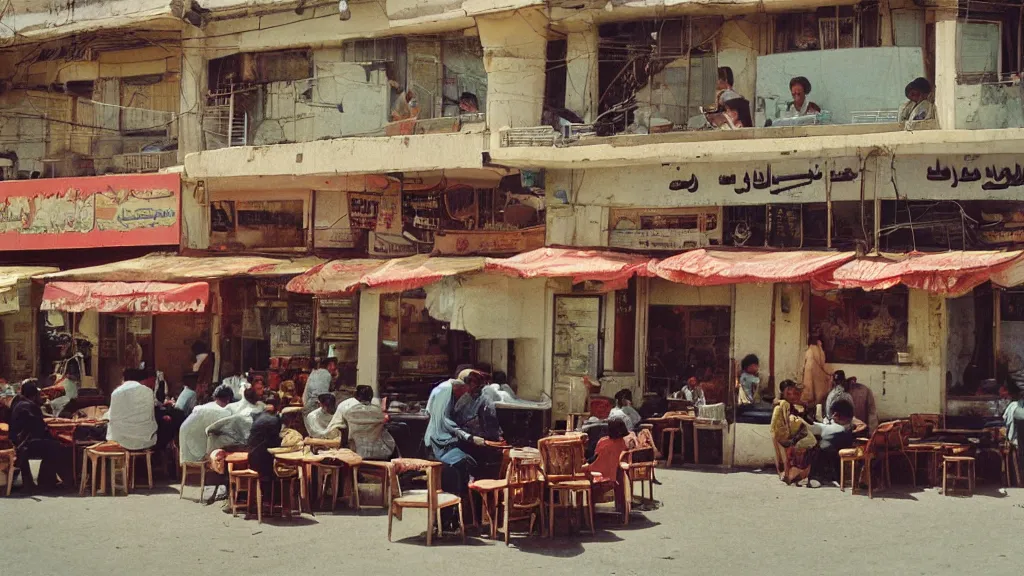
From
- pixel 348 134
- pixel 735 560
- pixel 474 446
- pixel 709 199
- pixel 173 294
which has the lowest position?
pixel 735 560

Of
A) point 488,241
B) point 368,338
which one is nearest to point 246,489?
point 368,338

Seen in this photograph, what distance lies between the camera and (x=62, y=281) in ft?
59.8

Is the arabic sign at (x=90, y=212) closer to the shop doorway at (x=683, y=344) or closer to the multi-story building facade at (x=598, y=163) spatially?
the multi-story building facade at (x=598, y=163)

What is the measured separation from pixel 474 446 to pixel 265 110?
419 inches

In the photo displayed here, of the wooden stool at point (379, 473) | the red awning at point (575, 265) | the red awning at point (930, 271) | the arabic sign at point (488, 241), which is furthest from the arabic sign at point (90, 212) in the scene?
the red awning at point (930, 271)

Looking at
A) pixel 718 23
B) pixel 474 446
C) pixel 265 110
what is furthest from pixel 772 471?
pixel 265 110

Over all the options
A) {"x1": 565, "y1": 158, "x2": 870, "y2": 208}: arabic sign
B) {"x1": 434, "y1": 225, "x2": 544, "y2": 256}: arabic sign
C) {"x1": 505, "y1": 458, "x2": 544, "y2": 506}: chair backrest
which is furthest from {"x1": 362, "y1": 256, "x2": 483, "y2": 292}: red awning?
{"x1": 505, "y1": 458, "x2": 544, "y2": 506}: chair backrest

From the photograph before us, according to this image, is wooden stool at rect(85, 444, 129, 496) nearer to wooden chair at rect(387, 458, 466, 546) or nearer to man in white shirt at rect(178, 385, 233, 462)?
man in white shirt at rect(178, 385, 233, 462)

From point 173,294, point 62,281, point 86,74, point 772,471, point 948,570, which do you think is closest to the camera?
point 948,570

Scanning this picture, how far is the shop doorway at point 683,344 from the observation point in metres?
16.6

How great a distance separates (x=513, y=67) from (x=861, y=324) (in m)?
6.34

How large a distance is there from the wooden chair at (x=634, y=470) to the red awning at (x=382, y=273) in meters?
4.83

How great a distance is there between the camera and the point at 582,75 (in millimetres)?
17156

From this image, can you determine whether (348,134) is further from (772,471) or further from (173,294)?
(772,471)
